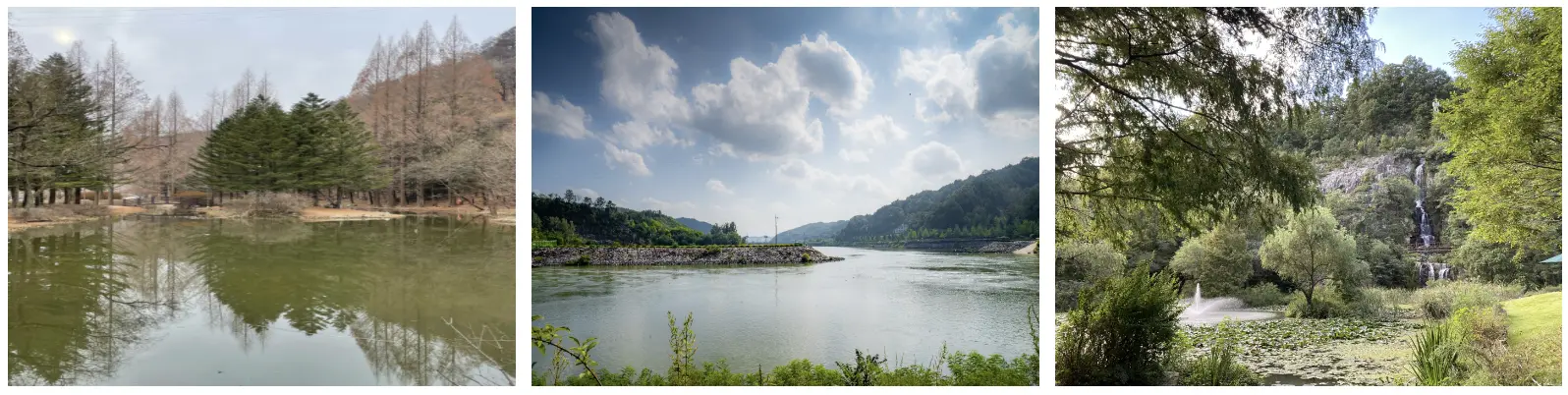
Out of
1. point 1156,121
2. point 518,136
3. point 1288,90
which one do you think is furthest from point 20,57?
point 1288,90

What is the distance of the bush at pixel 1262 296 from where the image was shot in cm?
293

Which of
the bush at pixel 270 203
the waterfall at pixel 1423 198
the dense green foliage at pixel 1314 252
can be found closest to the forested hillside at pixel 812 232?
the dense green foliage at pixel 1314 252

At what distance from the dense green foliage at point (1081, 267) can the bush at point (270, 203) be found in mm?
5560

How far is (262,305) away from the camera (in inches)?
133

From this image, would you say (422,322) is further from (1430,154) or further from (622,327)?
(1430,154)

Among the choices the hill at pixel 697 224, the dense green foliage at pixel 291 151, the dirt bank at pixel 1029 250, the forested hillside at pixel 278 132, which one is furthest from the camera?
the dense green foliage at pixel 291 151

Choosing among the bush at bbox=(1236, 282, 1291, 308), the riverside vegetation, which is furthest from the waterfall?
the bush at bbox=(1236, 282, 1291, 308)

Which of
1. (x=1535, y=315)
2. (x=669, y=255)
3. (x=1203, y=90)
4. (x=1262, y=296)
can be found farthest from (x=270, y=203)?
(x=1535, y=315)

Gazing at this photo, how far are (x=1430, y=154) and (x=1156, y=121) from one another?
1.58 metres

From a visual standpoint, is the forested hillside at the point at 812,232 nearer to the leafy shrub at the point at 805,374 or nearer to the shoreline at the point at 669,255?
the shoreline at the point at 669,255

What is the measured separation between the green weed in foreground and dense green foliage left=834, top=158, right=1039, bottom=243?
0.81m

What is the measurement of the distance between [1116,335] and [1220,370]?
699 millimetres

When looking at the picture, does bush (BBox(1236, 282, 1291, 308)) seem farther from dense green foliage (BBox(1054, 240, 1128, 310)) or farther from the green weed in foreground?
the green weed in foreground

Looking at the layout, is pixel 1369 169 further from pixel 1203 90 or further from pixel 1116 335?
pixel 1116 335
